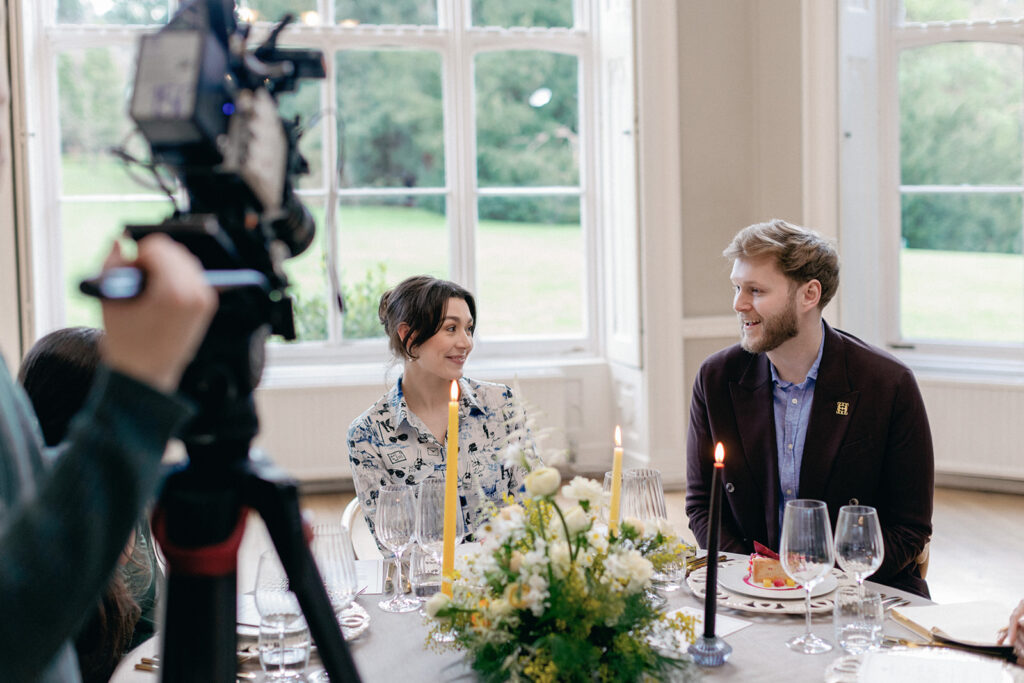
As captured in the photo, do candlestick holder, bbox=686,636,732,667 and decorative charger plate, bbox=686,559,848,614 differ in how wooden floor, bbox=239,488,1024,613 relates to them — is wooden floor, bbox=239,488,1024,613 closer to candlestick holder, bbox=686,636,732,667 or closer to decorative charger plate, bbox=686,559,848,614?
decorative charger plate, bbox=686,559,848,614

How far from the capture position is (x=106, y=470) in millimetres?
551

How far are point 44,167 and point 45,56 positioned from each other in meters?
0.52

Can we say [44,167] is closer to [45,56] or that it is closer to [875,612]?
[45,56]

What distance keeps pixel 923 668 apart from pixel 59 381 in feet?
4.21

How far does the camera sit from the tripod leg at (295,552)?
594mm

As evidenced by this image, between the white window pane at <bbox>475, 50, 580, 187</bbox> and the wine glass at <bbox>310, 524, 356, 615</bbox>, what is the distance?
4052 millimetres

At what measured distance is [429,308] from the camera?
2.46 metres

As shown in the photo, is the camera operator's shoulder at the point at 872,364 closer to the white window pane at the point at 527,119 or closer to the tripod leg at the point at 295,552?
the tripod leg at the point at 295,552

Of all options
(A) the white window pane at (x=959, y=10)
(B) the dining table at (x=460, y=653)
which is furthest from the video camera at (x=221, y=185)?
(A) the white window pane at (x=959, y=10)

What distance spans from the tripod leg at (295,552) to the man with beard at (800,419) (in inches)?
60.2

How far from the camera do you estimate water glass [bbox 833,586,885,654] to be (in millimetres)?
1367

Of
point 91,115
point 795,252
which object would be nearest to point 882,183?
point 795,252

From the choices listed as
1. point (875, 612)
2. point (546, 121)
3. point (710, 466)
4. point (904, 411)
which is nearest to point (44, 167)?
point (546, 121)

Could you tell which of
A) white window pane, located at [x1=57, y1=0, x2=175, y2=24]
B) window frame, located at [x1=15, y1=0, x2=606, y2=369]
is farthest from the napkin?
white window pane, located at [x1=57, y1=0, x2=175, y2=24]
